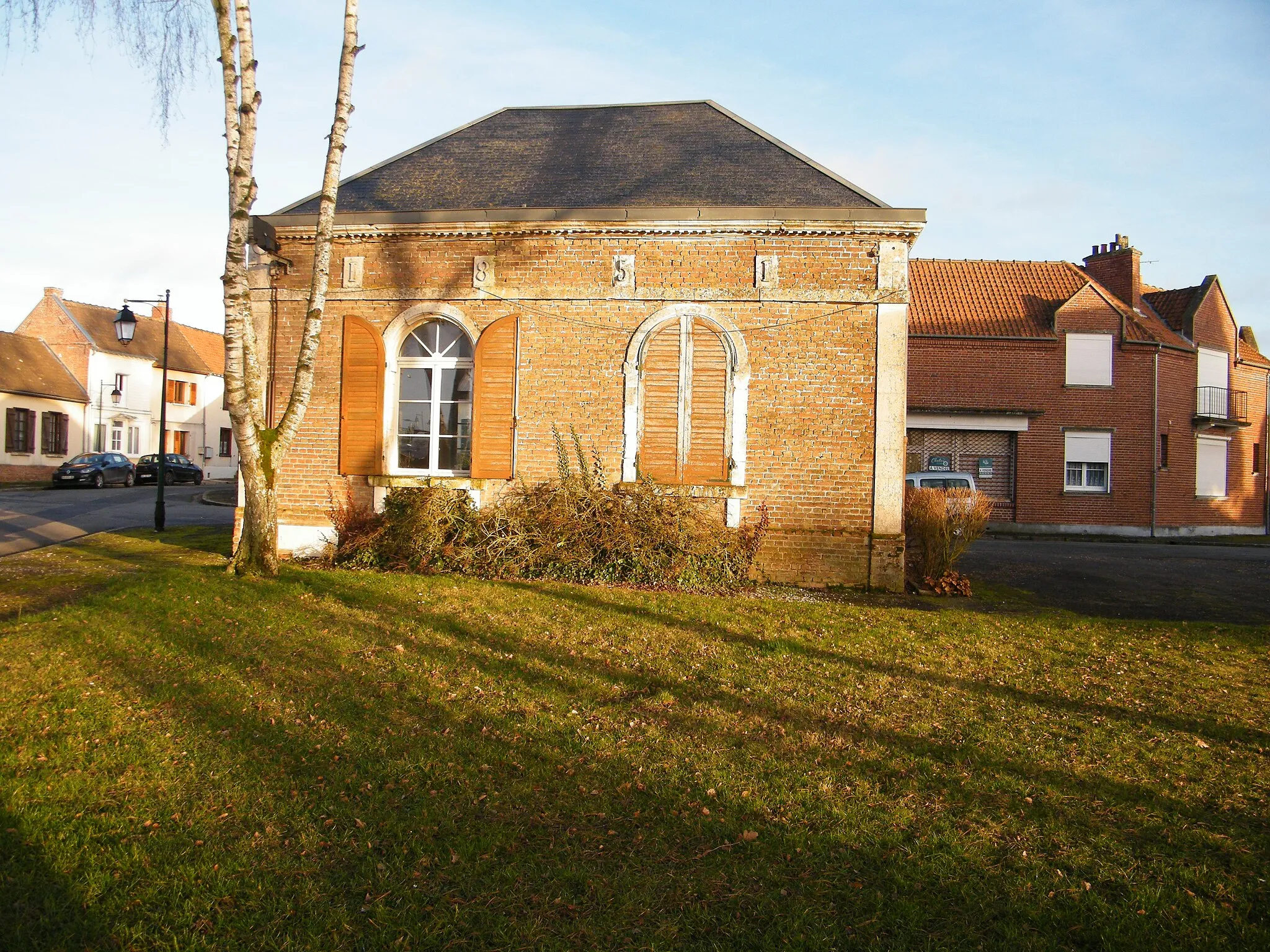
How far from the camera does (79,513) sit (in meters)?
17.7

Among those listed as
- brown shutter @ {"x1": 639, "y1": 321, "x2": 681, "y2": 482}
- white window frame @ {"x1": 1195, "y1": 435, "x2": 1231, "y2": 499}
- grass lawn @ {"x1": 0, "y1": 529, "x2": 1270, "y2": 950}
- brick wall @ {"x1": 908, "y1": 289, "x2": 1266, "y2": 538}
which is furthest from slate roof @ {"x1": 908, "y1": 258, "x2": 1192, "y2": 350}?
grass lawn @ {"x1": 0, "y1": 529, "x2": 1270, "y2": 950}

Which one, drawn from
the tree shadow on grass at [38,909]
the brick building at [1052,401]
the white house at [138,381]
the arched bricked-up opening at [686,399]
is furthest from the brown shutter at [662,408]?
the white house at [138,381]

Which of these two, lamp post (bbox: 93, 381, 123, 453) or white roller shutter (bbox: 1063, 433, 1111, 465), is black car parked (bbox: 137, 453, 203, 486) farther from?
white roller shutter (bbox: 1063, 433, 1111, 465)

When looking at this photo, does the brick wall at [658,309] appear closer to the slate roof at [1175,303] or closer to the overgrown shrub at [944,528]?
the overgrown shrub at [944,528]

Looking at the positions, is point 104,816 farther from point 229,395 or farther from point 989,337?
point 989,337

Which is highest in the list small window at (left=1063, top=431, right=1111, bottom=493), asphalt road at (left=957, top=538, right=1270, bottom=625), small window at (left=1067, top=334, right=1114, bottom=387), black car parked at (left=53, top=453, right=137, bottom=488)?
small window at (left=1067, top=334, right=1114, bottom=387)

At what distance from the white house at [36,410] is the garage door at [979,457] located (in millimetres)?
33438

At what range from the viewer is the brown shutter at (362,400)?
34.6 feet

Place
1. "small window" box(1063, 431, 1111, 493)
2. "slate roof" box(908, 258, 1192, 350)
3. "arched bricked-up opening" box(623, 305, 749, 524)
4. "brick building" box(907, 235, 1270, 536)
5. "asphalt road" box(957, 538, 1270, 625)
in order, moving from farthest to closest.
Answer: "small window" box(1063, 431, 1111, 493), "slate roof" box(908, 258, 1192, 350), "brick building" box(907, 235, 1270, 536), "arched bricked-up opening" box(623, 305, 749, 524), "asphalt road" box(957, 538, 1270, 625)

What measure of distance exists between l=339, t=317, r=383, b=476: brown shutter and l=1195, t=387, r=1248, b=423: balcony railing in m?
24.1

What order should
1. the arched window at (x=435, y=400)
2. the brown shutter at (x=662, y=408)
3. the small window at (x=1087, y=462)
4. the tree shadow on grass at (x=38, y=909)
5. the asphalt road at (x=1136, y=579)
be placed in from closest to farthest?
the tree shadow on grass at (x=38, y=909) → the asphalt road at (x=1136, y=579) → the brown shutter at (x=662, y=408) → the arched window at (x=435, y=400) → the small window at (x=1087, y=462)

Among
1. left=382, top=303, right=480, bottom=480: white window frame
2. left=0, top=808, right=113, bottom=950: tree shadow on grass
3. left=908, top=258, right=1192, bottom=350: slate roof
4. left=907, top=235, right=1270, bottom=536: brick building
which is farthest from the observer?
left=908, top=258, right=1192, bottom=350: slate roof

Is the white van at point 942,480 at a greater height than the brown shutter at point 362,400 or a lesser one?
lesser

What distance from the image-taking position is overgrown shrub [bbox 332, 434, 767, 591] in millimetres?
9383
